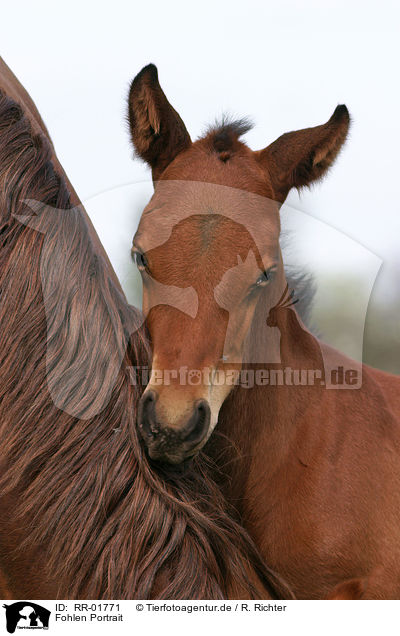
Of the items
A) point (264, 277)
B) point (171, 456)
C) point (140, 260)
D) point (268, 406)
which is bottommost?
point (268, 406)

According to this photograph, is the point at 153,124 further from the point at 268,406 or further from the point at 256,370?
the point at 268,406

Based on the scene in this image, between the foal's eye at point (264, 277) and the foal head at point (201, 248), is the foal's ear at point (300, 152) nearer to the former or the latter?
the foal head at point (201, 248)

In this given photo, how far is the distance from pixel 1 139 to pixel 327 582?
205cm

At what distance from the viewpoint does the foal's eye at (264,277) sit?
229 centimetres

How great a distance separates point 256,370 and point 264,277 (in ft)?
1.56

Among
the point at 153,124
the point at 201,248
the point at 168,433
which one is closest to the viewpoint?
the point at 168,433

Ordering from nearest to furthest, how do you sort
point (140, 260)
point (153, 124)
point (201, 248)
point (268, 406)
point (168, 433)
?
point (168, 433), point (201, 248), point (140, 260), point (153, 124), point (268, 406)

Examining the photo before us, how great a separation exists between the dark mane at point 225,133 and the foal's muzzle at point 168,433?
1.09 metres

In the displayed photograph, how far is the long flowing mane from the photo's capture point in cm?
197
